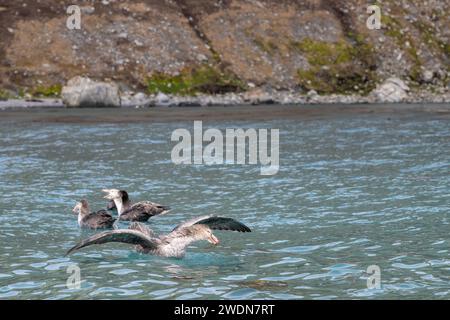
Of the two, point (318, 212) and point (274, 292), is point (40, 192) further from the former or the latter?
point (274, 292)

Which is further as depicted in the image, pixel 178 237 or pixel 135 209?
pixel 135 209

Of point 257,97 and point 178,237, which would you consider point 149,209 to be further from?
point 257,97

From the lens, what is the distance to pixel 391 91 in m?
76.9

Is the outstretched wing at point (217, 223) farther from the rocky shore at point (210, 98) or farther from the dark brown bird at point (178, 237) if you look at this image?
the rocky shore at point (210, 98)

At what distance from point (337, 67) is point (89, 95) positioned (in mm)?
27743

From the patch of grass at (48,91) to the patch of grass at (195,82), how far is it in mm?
8256

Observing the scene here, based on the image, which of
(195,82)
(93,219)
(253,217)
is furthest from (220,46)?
(93,219)

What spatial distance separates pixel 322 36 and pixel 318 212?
6685 centimetres

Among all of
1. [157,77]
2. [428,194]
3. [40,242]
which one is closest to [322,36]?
[157,77]

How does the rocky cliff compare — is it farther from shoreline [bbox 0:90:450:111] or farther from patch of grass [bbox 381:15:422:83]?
shoreline [bbox 0:90:450:111]

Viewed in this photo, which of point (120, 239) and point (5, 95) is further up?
point (5, 95)

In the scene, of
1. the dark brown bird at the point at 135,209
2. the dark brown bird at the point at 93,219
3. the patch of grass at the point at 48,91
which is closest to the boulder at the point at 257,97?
the patch of grass at the point at 48,91

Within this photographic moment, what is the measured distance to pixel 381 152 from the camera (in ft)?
123
